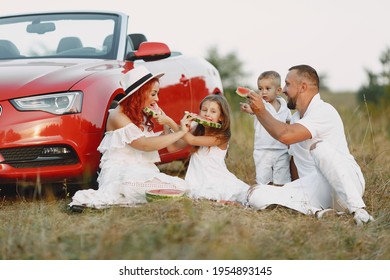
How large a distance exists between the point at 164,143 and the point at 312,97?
123cm

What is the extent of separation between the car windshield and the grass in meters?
1.55

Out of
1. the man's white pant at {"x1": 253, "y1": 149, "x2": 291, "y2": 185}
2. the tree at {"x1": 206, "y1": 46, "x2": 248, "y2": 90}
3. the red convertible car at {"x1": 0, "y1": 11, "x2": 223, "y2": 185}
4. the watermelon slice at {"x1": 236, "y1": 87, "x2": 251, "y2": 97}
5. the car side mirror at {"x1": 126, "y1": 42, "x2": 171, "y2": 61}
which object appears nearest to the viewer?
the red convertible car at {"x1": 0, "y1": 11, "x2": 223, "y2": 185}

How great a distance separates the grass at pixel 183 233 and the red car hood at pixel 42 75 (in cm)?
90

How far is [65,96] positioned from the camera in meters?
5.39

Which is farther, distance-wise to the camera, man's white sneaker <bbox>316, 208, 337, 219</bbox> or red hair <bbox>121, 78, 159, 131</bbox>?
red hair <bbox>121, 78, 159, 131</bbox>

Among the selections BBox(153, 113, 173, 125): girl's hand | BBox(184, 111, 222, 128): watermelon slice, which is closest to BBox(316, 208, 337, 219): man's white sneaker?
BBox(184, 111, 222, 128): watermelon slice

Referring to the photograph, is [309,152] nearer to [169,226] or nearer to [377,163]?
[169,226]

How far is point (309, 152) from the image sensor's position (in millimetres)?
5453

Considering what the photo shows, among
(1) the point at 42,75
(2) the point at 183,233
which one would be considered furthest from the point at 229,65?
(2) the point at 183,233

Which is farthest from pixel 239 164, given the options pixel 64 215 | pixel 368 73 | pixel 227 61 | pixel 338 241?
pixel 227 61

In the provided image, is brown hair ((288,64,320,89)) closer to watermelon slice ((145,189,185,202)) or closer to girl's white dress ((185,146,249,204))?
girl's white dress ((185,146,249,204))

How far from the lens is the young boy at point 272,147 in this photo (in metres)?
6.36

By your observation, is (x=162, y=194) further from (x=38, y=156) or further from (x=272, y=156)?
(x=272, y=156)

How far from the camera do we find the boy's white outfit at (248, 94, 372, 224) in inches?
202
